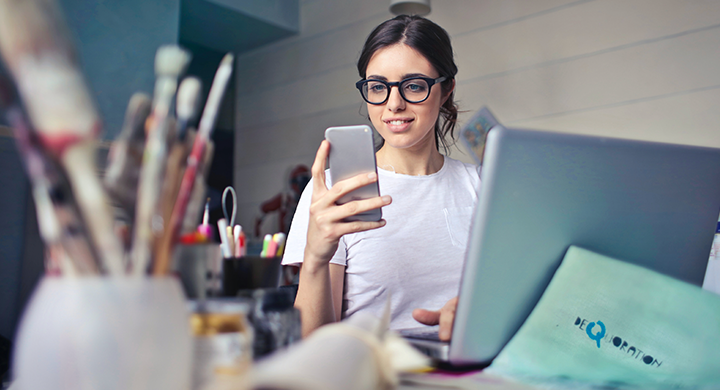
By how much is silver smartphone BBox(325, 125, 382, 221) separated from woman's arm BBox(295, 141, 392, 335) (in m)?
0.02

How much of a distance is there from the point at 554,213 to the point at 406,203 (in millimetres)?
755

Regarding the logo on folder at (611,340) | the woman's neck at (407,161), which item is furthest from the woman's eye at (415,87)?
the logo on folder at (611,340)

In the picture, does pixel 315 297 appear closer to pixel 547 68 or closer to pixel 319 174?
pixel 319 174

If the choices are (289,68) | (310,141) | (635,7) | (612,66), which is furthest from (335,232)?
(289,68)

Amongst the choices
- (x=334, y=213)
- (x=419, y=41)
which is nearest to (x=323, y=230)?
(x=334, y=213)

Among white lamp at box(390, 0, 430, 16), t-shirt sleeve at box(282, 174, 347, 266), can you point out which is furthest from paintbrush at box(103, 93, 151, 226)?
white lamp at box(390, 0, 430, 16)

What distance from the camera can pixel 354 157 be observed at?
3.03 ft

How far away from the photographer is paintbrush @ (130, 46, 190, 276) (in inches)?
13.6

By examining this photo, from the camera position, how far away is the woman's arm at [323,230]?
896 millimetres

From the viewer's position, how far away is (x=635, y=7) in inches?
87.4

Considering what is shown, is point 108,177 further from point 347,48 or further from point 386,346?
point 347,48

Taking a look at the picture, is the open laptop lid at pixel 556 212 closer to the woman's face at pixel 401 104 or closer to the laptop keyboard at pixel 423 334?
the laptop keyboard at pixel 423 334

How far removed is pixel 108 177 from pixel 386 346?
0.85 ft

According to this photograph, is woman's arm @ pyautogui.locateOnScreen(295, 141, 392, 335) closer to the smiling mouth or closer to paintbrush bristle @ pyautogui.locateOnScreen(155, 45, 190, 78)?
the smiling mouth
